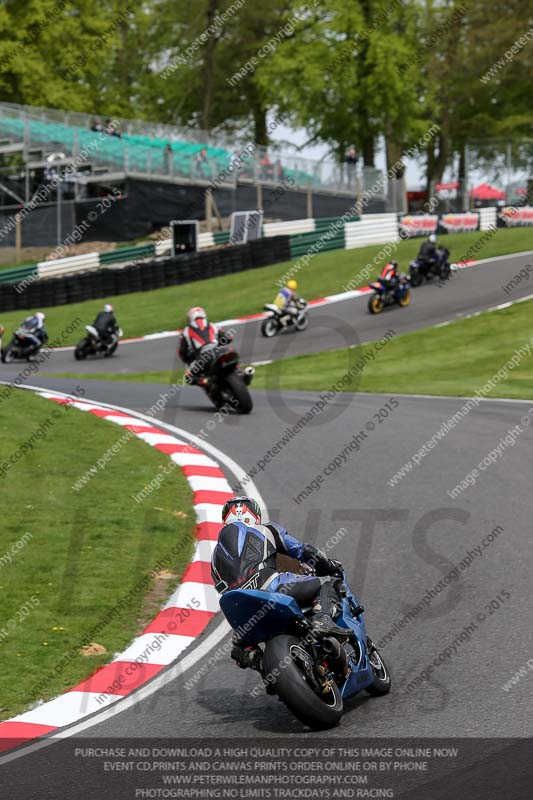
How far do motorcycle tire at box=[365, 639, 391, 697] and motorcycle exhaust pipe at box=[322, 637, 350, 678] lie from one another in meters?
0.34

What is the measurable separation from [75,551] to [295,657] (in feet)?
13.7

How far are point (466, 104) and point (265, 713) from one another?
192 feet

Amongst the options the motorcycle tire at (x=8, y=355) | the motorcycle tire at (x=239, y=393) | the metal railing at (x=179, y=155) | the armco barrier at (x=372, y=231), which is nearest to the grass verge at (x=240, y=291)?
the armco barrier at (x=372, y=231)

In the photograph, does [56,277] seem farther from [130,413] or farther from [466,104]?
[466,104]

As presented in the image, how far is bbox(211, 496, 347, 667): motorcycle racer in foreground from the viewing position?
577 centimetres

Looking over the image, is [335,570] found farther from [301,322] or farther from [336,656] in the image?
[301,322]

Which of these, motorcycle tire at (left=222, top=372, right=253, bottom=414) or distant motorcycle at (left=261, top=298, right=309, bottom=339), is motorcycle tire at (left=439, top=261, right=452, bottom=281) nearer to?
distant motorcycle at (left=261, top=298, right=309, bottom=339)

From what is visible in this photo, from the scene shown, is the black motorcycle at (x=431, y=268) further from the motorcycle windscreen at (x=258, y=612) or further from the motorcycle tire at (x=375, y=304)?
the motorcycle windscreen at (x=258, y=612)

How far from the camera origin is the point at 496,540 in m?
9.03

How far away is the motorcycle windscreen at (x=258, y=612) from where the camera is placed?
552 centimetres

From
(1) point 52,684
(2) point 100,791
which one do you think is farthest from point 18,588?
(2) point 100,791

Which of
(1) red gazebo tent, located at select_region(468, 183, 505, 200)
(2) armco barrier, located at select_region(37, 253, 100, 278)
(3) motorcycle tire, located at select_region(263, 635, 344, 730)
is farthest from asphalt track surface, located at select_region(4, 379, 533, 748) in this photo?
(1) red gazebo tent, located at select_region(468, 183, 505, 200)

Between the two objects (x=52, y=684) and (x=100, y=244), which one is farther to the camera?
(x=100, y=244)

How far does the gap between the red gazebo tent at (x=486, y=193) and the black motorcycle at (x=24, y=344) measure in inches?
858
